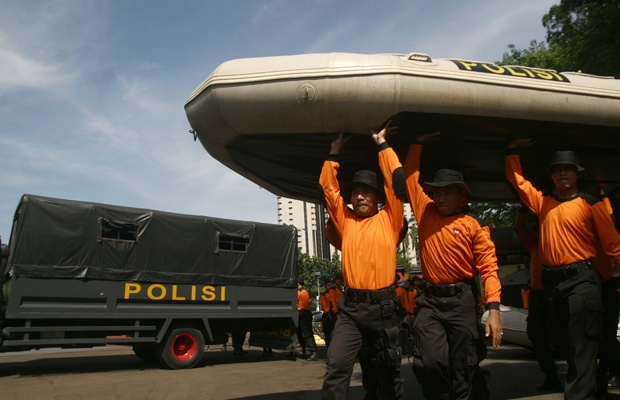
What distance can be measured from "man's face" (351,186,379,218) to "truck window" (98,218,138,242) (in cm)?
672

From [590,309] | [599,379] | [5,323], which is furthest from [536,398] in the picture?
[5,323]

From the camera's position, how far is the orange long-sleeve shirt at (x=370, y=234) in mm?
3896

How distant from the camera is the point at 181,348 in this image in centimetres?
1023

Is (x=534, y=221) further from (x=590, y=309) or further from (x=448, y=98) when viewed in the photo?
(x=448, y=98)

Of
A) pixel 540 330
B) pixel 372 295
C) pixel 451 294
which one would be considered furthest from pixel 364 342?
pixel 540 330

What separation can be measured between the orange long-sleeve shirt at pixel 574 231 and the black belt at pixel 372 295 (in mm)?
1436

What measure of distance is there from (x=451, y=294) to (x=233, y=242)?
7.80m

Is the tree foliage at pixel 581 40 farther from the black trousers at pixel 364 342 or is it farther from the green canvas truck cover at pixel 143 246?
the black trousers at pixel 364 342

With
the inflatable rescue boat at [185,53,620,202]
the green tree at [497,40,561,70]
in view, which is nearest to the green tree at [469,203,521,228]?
the green tree at [497,40,561,70]

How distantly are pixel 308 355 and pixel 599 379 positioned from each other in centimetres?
828

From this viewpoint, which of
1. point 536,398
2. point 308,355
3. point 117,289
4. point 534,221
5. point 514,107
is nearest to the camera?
point 514,107

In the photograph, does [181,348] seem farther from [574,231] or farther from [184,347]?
[574,231]

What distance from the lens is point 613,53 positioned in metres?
12.7

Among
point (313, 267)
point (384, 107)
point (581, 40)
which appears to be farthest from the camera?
point (313, 267)
